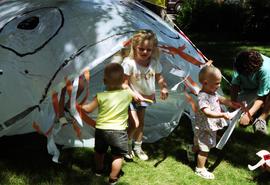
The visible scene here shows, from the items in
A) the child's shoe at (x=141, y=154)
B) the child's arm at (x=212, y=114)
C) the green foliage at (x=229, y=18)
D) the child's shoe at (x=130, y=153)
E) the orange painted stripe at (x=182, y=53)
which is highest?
the orange painted stripe at (x=182, y=53)

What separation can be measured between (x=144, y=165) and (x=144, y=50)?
121cm

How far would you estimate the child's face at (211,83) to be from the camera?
431 centimetres

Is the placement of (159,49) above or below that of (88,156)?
above

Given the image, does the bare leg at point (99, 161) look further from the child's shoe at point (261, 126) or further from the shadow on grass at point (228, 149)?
the child's shoe at point (261, 126)

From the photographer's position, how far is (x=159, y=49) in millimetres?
4855

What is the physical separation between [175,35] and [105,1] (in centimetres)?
96

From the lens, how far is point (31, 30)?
4844 millimetres

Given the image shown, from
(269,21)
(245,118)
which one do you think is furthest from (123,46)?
(269,21)

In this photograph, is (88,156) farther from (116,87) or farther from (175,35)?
(175,35)

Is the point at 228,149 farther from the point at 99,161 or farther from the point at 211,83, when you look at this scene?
the point at 99,161

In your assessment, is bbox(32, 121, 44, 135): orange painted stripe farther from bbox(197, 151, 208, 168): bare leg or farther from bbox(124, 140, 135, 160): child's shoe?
bbox(197, 151, 208, 168): bare leg

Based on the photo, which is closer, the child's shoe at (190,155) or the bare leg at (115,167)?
the bare leg at (115,167)

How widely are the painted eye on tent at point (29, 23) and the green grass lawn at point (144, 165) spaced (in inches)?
49.9

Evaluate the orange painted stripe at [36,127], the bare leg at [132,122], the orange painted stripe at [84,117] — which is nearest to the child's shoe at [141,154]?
the bare leg at [132,122]
